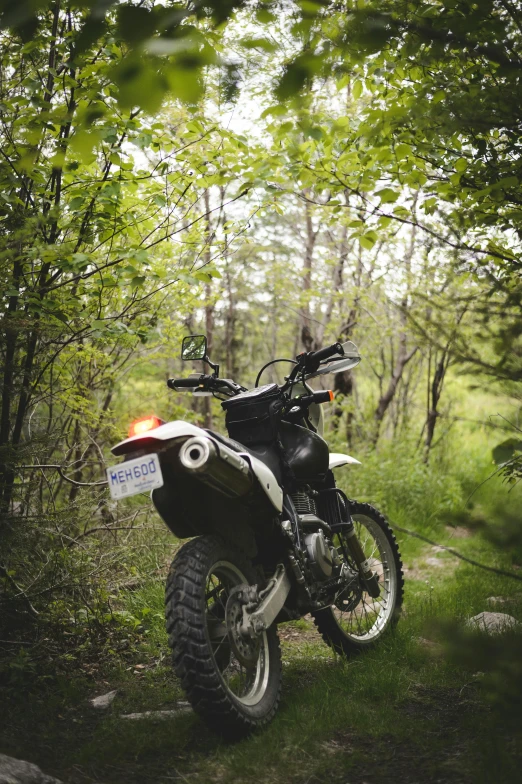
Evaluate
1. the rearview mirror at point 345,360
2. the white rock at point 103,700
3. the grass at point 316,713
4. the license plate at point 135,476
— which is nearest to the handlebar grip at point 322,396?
the rearview mirror at point 345,360

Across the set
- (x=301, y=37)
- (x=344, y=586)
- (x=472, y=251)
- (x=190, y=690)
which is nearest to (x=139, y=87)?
(x=301, y=37)

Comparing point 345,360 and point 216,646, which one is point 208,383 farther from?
point 216,646

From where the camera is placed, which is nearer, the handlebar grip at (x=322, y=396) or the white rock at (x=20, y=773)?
the white rock at (x=20, y=773)

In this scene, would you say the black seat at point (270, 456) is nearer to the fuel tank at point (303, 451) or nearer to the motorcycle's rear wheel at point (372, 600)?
the fuel tank at point (303, 451)

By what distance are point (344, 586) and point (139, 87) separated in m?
2.91

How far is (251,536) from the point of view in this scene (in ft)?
10.1

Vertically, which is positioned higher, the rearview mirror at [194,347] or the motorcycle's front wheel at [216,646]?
the rearview mirror at [194,347]

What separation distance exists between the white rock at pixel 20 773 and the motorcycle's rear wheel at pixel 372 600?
173 centimetres

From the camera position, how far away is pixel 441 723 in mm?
2795

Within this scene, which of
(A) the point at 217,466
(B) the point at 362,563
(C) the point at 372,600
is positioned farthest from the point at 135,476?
(C) the point at 372,600

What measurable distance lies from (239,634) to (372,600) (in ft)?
5.37

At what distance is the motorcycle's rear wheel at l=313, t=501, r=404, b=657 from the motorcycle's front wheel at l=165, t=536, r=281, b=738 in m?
0.75

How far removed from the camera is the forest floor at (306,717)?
2.18m

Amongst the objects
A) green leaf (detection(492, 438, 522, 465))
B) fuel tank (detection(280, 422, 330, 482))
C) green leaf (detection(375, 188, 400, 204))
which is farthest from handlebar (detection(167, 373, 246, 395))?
green leaf (detection(492, 438, 522, 465))
